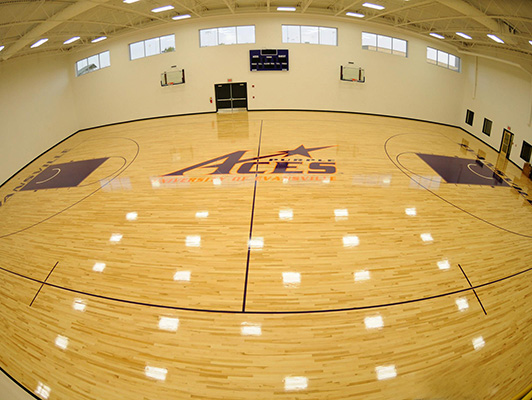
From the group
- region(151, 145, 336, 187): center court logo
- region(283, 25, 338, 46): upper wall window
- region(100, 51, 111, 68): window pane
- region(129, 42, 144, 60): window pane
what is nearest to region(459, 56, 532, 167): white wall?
region(283, 25, 338, 46): upper wall window

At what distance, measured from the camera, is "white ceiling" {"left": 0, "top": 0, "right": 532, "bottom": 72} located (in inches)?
324

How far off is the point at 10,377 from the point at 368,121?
57.0ft

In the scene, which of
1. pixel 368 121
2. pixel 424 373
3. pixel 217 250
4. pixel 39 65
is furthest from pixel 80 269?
pixel 368 121

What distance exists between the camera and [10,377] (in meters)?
4.27

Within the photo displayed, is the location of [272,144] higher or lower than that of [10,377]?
higher

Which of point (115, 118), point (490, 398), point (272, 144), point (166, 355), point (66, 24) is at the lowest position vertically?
point (490, 398)

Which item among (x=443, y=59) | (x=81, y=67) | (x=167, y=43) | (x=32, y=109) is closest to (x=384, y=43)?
(x=443, y=59)

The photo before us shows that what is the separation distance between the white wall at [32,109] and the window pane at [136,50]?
4.06 m

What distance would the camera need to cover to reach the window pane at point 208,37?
16.5 meters

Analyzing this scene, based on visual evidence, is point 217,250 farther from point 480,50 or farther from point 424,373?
point 480,50

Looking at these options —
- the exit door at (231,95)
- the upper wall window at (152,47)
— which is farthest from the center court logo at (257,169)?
the upper wall window at (152,47)

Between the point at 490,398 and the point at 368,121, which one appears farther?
the point at 368,121

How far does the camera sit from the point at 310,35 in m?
16.7

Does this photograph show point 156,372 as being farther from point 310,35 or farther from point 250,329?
point 310,35
